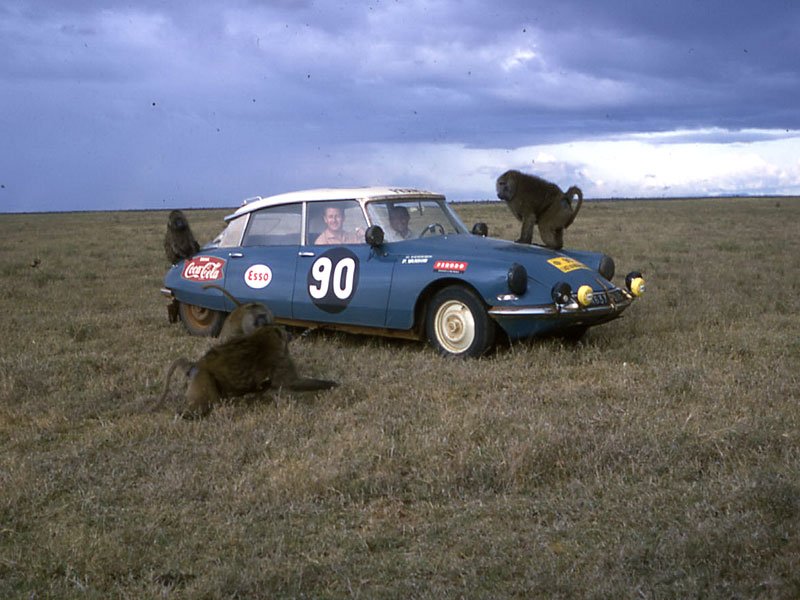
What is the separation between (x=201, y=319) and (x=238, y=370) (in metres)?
3.76

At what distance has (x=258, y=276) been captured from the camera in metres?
8.99

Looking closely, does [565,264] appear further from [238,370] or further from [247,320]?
[238,370]

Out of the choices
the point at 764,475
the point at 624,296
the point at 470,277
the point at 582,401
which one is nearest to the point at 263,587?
the point at 764,475

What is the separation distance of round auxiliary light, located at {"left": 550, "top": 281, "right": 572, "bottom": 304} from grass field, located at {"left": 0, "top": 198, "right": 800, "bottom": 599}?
57 centimetres

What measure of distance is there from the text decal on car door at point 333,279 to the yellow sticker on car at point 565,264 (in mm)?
1842

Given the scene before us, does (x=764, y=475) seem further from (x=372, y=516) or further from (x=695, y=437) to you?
(x=372, y=516)

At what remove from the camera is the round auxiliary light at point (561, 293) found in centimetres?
733

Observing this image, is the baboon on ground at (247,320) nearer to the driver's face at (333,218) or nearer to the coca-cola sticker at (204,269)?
the driver's face at (333,218)

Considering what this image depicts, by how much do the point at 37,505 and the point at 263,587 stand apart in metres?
1.65

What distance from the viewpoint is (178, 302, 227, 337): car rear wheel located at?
955 centimetres

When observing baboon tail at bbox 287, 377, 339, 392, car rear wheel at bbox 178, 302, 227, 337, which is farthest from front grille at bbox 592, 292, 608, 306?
A: car rear wheel at bbox 178, 302, 227, 337

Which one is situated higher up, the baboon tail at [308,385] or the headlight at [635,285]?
the headlight at [635,285]

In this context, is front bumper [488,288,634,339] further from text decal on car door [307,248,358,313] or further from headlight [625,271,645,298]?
text decal on car door [307,248,358,313]

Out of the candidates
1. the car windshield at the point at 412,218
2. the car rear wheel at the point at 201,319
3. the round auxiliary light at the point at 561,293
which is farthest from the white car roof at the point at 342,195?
the round auxiliary light at the point at 561,293
